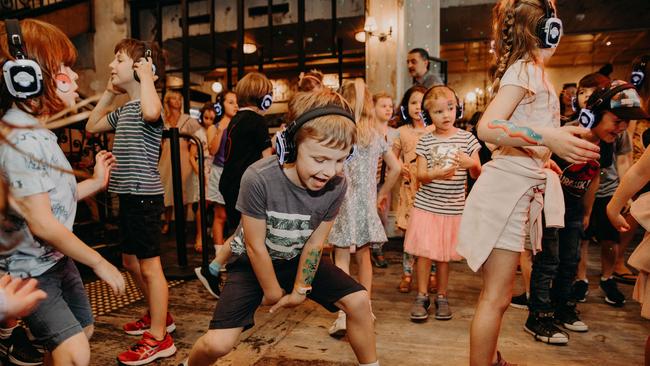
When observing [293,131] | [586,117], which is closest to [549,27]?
[586,117]

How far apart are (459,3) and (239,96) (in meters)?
6.43

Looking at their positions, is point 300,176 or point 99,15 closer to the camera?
point 300,176

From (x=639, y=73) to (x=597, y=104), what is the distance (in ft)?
2.46

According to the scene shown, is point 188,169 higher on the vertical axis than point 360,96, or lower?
lower

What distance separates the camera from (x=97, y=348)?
246 cm

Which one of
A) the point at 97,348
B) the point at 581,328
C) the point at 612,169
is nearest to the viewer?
the point at 97,348

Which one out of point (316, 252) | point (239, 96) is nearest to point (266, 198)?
point (316, 252)

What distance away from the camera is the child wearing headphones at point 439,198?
2.90 metres

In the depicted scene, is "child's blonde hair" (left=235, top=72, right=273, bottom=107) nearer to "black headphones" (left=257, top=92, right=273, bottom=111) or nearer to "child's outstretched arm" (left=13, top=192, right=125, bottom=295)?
"black headphones" (left=257, top=92, right=273, bottom=111)

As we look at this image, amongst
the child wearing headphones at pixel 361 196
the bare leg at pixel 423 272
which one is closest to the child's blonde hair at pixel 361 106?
the child wearing headphones at pixel 361 196

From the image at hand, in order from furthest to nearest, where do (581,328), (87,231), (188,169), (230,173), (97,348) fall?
(188,169) → (87,231) → (230,173) → (581,328) → (97,348)

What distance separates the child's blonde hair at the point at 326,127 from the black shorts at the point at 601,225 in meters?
2.92

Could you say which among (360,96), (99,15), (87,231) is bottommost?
(87,231)

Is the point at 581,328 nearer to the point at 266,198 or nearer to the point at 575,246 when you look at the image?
the point at 575,246
